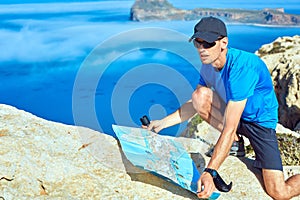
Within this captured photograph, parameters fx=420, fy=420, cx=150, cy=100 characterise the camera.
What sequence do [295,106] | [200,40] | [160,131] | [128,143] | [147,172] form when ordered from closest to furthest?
[200,40], [147,172], [128,143], [160,131], [295,106]

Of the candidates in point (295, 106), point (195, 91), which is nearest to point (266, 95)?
point (195, 91)

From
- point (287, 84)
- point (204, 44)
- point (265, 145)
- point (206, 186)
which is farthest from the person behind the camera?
point (287, 84)

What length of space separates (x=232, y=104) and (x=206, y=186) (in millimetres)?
1141

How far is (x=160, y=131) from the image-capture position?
665 centimetres

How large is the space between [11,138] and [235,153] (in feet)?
11.3

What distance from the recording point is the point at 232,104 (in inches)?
217

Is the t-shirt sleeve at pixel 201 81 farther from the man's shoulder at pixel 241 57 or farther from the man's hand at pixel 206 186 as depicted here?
the man's hand at pixel 206 186

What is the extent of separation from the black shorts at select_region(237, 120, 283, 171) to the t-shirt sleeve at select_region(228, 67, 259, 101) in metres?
0.79

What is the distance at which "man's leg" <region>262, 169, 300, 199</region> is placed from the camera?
5.87 meters

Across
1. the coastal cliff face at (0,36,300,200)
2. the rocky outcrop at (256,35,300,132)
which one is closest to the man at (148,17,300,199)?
the coastal cliff face at (0,36,300,200)

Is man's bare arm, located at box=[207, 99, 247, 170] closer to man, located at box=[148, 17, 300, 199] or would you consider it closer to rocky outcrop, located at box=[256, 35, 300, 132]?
man, located at box=[148, 17, 300, 199]

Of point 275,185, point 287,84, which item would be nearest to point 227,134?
point 275,185

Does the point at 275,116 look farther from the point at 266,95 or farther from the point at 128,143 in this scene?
the point at 128,143

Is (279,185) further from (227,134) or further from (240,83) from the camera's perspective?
(240,83)
